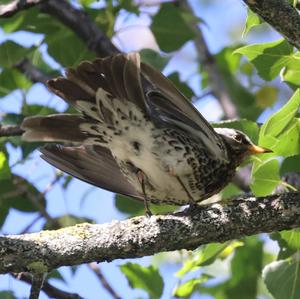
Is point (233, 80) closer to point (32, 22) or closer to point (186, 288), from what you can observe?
point (32, 22)

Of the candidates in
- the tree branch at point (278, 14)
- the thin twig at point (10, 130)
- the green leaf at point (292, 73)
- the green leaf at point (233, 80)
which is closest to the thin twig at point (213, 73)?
the green leaf at point (233, 80)

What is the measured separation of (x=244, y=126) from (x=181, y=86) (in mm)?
1303

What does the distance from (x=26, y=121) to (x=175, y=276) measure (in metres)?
1.20

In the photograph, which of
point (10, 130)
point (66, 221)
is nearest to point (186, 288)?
point (66, 221)

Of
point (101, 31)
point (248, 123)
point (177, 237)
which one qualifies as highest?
point (101, 31)

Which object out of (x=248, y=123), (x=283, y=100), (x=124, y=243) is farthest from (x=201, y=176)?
(x=283, y=100)

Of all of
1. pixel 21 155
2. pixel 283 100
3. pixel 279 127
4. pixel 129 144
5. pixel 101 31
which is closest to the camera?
pixel 279 127

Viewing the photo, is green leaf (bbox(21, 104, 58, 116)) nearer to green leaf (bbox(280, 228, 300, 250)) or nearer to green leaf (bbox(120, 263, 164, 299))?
green leaf (bbox(120, 263, 164, 299))

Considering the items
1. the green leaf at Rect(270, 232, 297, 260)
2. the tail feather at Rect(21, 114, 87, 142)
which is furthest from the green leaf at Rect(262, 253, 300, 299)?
the tail feather at Rect(21, 114, 87, 142)

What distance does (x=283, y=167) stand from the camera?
414cm

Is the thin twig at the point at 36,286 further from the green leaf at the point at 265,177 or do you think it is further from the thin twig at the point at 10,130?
the thin twig at the point at 10,130

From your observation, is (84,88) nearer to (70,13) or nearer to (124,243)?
(124,243)

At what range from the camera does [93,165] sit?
476 cm

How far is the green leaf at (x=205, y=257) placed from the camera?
4232 millimetres
